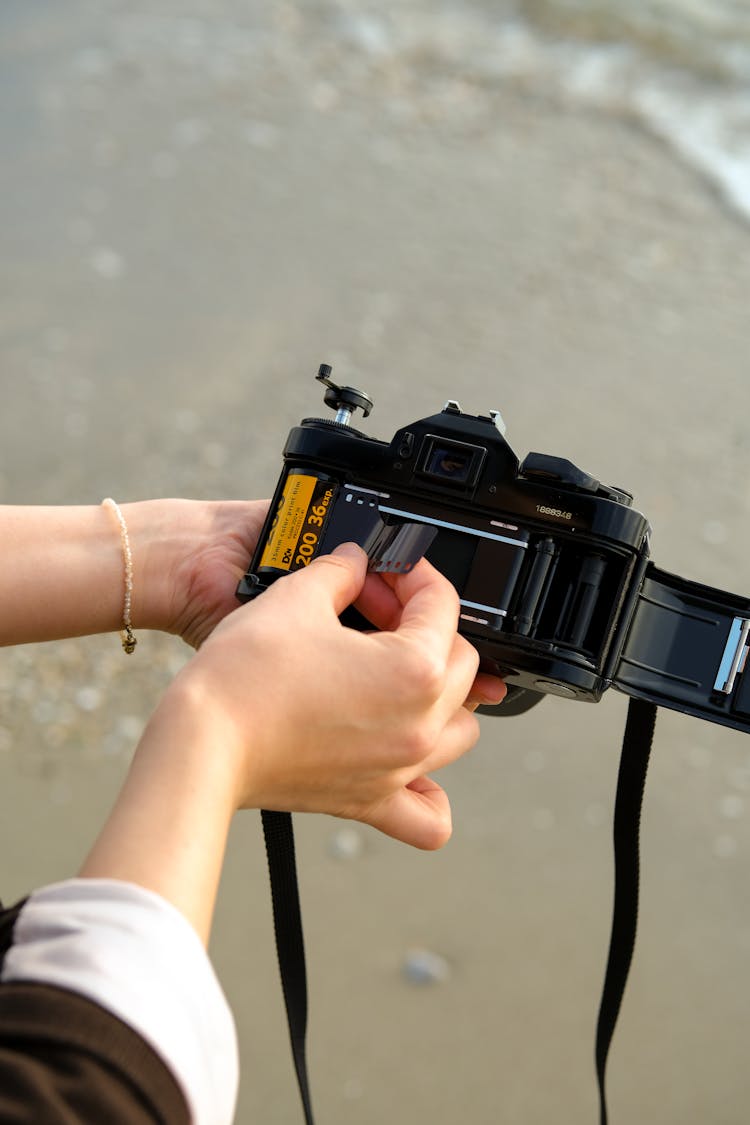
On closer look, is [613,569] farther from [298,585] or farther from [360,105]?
[360,105]

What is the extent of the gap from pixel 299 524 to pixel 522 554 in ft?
0.85

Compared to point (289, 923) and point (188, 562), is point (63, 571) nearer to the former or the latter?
point (188, 562)

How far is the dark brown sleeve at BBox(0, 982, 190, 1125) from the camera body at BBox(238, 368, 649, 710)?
2.17 ft

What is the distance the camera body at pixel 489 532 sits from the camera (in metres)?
1.19

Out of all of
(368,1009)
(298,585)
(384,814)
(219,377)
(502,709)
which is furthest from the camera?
(219,377)

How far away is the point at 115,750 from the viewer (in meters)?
1.98

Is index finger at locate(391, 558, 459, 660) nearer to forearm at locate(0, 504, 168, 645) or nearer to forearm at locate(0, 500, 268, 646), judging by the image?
forearm at locate(0, 500, 268, 646)

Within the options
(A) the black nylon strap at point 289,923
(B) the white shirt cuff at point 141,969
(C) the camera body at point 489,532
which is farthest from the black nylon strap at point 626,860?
(B) the white shirt cuff at point 141,969

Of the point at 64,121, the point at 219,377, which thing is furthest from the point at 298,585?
the point at 64,121

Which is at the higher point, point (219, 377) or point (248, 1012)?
point (219, 377)

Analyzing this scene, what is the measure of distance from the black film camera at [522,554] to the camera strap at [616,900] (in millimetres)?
92

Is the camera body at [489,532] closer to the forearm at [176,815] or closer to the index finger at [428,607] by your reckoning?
the index finger at [428,607]

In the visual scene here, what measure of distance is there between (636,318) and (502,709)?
5.53ft

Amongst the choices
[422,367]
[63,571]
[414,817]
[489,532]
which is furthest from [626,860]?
[422,367]
